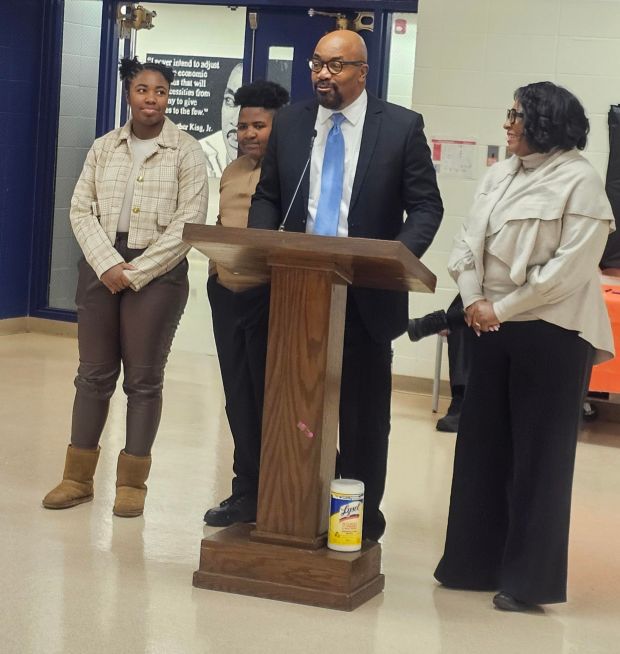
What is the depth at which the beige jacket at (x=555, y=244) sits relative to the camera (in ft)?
11.0

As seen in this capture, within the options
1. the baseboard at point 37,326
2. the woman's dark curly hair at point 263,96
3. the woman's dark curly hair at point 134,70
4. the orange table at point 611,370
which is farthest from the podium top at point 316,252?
the baseboard at point 37,326

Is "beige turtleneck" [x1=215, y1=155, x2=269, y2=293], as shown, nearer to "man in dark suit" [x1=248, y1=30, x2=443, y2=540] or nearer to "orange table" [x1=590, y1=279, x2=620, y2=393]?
"man in dark suit" [x1=248, y1=30, x2=443, y2=540]

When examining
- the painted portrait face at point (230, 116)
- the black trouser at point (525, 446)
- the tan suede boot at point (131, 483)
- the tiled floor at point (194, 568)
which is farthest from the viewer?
the painted portrait face at point (230, 116)

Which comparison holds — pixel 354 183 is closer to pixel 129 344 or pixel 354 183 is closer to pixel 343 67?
pixel 343 67

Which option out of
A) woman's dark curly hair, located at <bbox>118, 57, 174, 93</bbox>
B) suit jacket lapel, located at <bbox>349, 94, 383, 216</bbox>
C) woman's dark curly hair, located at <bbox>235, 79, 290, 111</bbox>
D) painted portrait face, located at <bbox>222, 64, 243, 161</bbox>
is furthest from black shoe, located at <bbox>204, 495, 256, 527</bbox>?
painted portrait face, located at <bbox>222, 64, 243, 161</bbox>

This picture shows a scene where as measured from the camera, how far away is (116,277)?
4039mm

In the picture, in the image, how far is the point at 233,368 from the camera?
4113 mm

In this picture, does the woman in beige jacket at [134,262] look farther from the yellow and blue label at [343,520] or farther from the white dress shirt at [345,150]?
the yellow and blue label at [343,520]

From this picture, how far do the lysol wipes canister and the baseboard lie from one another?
511 cm

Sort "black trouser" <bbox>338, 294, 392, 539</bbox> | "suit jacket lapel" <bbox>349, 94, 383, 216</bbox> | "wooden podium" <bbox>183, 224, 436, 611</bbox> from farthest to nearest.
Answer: "black trouser" <bbox>338, 294, 392, 539</bbox>, "suit jacket lapel" <bbox>349, 94, 383, 216</bbox>, "wooden podium" <bbox>183, 224, 436, 611</bbox>

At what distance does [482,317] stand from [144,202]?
4.35 ft

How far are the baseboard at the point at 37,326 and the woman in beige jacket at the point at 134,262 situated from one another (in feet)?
13.4

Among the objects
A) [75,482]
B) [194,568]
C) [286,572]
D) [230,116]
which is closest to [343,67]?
[286,572]

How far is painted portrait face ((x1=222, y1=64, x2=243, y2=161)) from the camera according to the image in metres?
7.95
